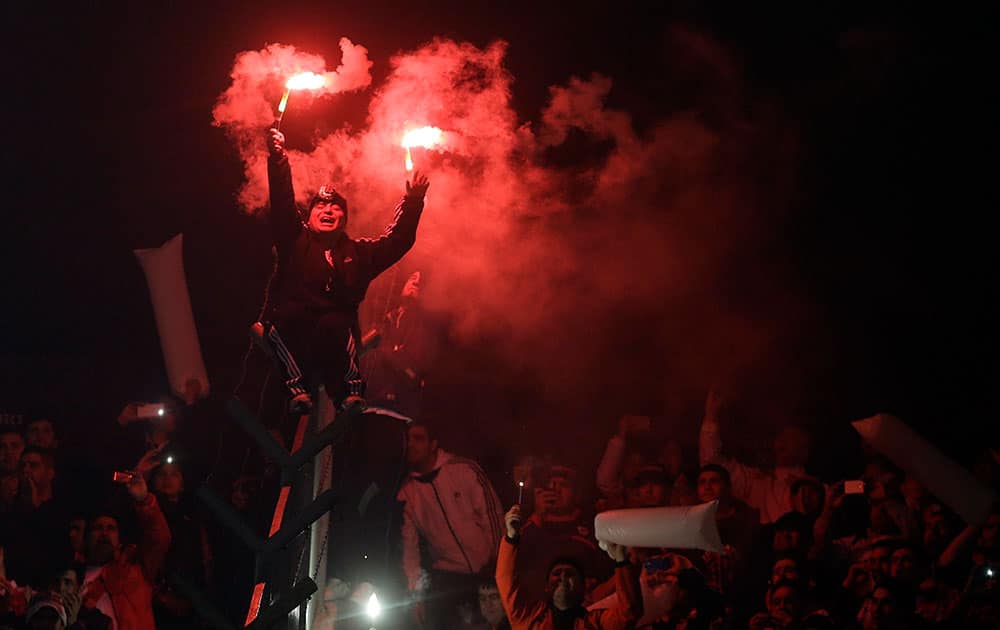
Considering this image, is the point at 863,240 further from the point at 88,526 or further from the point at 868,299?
the point at 88,526

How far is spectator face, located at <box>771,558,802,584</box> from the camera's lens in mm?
6731

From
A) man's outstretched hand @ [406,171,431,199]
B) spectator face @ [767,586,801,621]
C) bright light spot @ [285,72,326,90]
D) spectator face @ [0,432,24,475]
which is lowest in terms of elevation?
spectator face @ [767,586,801,621]

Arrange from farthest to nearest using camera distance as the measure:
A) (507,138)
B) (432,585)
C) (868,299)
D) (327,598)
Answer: (507,138) → (868,299) → (432,585) → (327,598)

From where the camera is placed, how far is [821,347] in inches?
352

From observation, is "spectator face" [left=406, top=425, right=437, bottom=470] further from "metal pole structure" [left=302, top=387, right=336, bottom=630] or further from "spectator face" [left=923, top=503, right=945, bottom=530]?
"spectator face" [left=923, top=503, right=945, bottom=530]

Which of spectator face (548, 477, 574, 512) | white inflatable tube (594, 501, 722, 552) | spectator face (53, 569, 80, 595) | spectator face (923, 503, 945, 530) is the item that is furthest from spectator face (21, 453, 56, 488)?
spectator face (923, 503, 945, 530)

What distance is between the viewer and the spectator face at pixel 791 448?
784 centimetres

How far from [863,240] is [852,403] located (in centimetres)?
162

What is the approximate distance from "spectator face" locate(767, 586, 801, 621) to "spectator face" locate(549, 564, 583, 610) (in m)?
1.28

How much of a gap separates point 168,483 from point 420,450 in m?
1.94

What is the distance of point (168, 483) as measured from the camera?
25.7 feet

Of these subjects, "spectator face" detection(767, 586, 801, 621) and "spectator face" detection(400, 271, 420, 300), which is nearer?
"spectator face" detection(767, 586, 801, 621)

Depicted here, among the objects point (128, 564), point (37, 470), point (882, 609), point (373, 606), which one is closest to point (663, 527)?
A: point (882, 609)

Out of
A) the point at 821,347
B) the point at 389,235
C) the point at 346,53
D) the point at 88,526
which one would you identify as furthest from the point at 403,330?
the point at 821,347
